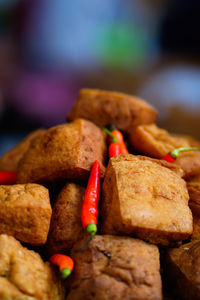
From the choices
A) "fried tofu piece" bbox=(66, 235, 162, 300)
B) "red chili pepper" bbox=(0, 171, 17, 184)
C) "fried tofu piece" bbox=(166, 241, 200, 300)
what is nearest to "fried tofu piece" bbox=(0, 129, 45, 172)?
"red chili pepper" bbox=(0, 171, 17, 184)

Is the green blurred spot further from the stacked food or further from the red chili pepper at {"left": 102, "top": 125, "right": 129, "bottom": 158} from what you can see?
the stacked food

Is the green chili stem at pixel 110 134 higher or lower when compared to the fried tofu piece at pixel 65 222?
higher

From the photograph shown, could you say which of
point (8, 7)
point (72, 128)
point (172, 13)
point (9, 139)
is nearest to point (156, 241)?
point (72, 128)

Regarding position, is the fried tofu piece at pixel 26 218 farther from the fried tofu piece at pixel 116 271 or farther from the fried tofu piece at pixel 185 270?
the fried tofu piece at pixel 185 270

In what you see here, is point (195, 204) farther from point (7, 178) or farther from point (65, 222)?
point (7, 178)

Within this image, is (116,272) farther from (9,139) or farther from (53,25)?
(53,25)

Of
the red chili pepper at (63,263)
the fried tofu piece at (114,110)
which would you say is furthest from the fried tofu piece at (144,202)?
the fried tofu piece at (114,110)
